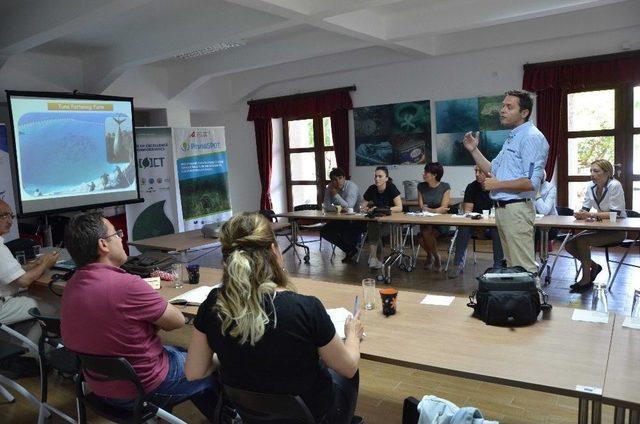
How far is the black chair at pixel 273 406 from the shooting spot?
5.07ft

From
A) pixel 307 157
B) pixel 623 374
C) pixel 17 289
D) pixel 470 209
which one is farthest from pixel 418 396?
pixel 307 157

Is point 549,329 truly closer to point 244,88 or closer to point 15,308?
point 15,308

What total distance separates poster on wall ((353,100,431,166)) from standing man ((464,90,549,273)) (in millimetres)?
4644

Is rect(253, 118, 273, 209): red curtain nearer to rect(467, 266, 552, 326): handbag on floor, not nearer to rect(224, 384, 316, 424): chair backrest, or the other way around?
rect(467, 266, 552, 326): handbag on floor

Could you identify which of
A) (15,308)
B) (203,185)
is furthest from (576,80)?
(15,308)

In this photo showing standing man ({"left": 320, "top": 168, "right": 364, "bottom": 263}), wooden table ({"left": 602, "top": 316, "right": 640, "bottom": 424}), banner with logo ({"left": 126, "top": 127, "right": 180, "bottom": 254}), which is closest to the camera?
wooden table ({"left": 602, "top": 316, "right": 640, "bottom": 424})

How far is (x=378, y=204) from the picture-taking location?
629 cm

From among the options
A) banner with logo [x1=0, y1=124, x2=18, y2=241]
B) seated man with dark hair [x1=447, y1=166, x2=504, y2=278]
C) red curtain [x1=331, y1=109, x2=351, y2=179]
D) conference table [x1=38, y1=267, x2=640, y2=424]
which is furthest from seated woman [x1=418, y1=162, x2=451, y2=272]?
banner with logo [x1=0, y1=124, x2=18, y2=241]

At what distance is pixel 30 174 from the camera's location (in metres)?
6.15

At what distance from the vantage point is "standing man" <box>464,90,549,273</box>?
10.1ft

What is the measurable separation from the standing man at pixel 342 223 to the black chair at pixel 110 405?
14.7 ft

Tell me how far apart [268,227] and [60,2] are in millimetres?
4309

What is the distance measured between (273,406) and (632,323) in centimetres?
137

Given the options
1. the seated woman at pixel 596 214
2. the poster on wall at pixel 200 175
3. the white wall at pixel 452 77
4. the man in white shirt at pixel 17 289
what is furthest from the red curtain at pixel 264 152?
the man in white shirt at pixel 17 289
